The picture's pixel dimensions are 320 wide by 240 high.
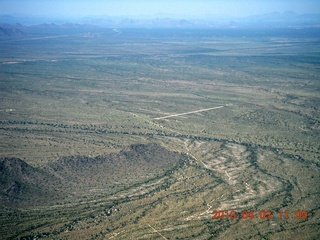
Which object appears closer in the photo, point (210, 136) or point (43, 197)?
point (43, 197)

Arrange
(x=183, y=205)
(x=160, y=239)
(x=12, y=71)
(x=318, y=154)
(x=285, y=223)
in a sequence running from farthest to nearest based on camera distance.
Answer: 1. (x=12, y=71)
2. (x=318, y=154)
3. (x=183, y=205)
4. (x=285, y=223)
5. (x=160, y=239)

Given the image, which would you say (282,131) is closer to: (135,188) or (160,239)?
(135,188)

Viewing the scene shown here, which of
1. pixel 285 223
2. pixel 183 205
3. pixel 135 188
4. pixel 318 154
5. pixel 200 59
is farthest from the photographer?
pixel 200 59

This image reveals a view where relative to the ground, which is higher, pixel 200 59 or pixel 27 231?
pixel 200 59

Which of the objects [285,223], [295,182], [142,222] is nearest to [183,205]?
[142,222]

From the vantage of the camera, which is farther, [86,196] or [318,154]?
[318,154]

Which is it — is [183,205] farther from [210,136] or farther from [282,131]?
[282,131]

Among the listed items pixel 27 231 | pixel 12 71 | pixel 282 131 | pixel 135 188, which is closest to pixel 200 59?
pixel 12 71

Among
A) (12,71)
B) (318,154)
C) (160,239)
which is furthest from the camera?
(12,71)

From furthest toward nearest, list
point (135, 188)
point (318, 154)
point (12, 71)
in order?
1. point (12, 71)
2. point (318, 154)
3. point (135, 188)
